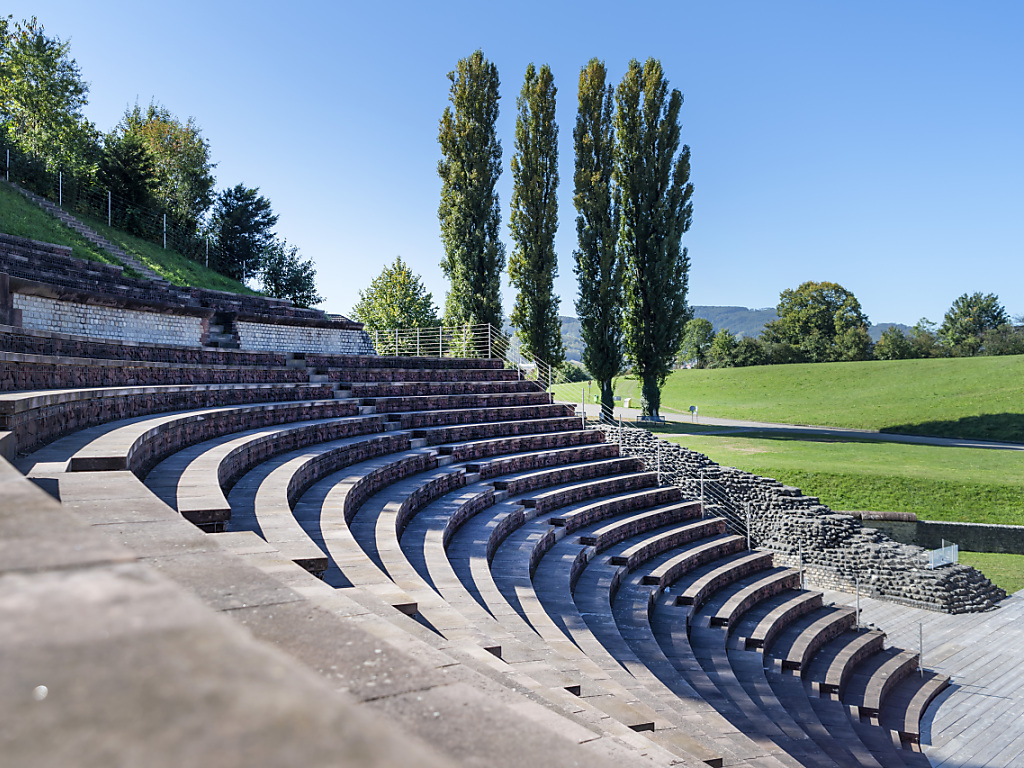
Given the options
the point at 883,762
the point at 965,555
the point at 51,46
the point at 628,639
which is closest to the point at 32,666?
the point at 628,639

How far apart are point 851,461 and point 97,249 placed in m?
26.9

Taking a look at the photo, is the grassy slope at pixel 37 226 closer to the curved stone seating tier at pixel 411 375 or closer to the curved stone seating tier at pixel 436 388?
the curved stone seating tier at pixel 411 375

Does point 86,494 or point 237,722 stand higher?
point 237,722

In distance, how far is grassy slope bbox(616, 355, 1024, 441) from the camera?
3419 centimetres

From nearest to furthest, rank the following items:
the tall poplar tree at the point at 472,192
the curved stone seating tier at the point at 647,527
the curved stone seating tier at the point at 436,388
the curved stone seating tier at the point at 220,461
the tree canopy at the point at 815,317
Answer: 1. the curved stone seating tier at the point at 220,461
2. the curved stone seating tier at the point at 647,527
3. the curved stone seating tier at the point at 436,388
4. the tall poplar tree at the point at 472,192
5. the tree canopy at the point at 815,317

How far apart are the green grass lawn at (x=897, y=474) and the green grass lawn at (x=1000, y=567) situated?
3.78 feet

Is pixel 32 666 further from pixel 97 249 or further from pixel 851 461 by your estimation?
pixel 851 461

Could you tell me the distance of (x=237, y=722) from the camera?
72 centimetres

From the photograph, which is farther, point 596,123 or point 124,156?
point 596,123

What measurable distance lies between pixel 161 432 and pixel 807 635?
11363mm

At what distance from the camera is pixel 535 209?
28.0 m

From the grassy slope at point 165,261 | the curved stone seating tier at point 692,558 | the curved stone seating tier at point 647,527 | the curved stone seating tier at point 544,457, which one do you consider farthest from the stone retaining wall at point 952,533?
the grassy slope at point 165,261

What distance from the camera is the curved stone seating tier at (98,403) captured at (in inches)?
197

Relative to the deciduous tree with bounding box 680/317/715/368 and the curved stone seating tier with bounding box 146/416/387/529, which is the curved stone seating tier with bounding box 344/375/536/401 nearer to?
the curved stone seating tier with bounding box 146/416/387/529
